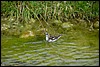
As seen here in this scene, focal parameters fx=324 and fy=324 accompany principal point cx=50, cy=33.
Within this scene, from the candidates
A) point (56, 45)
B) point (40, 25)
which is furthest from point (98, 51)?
point (40, 25)

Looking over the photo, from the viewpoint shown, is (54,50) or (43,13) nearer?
(54,50)

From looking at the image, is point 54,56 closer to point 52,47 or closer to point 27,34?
point 52,47

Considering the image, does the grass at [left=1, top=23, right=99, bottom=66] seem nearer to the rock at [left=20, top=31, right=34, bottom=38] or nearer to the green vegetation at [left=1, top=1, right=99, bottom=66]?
the green vegetation at [left=1, top=1, right=99, bottom=66]

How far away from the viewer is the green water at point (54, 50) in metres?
7.14

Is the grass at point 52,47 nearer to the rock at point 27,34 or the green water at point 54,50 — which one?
the green water at point 54,50

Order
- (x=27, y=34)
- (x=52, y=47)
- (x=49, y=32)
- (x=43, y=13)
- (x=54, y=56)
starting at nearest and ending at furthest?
(x=54, y=56) → (x=52, y=47) → (x=27, y=34) → (x=49, y=32) → (x=43, y=13)

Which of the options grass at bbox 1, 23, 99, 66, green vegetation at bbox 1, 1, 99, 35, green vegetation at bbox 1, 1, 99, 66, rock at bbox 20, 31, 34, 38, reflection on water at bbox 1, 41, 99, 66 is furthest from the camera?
green vegetation at bbox 1, 1, 99, 35

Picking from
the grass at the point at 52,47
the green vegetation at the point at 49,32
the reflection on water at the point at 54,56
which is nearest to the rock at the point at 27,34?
the green vegetation at the point at 49,32

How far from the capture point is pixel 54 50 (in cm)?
798

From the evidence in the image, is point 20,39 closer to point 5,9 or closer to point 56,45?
point 56,45

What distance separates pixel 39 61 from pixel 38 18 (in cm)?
285

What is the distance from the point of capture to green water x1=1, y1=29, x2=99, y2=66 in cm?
714

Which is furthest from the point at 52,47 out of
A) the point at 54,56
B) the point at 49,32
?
the point at 49,32

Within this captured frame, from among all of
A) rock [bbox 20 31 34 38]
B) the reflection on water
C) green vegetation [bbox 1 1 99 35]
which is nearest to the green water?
the reflection on water
